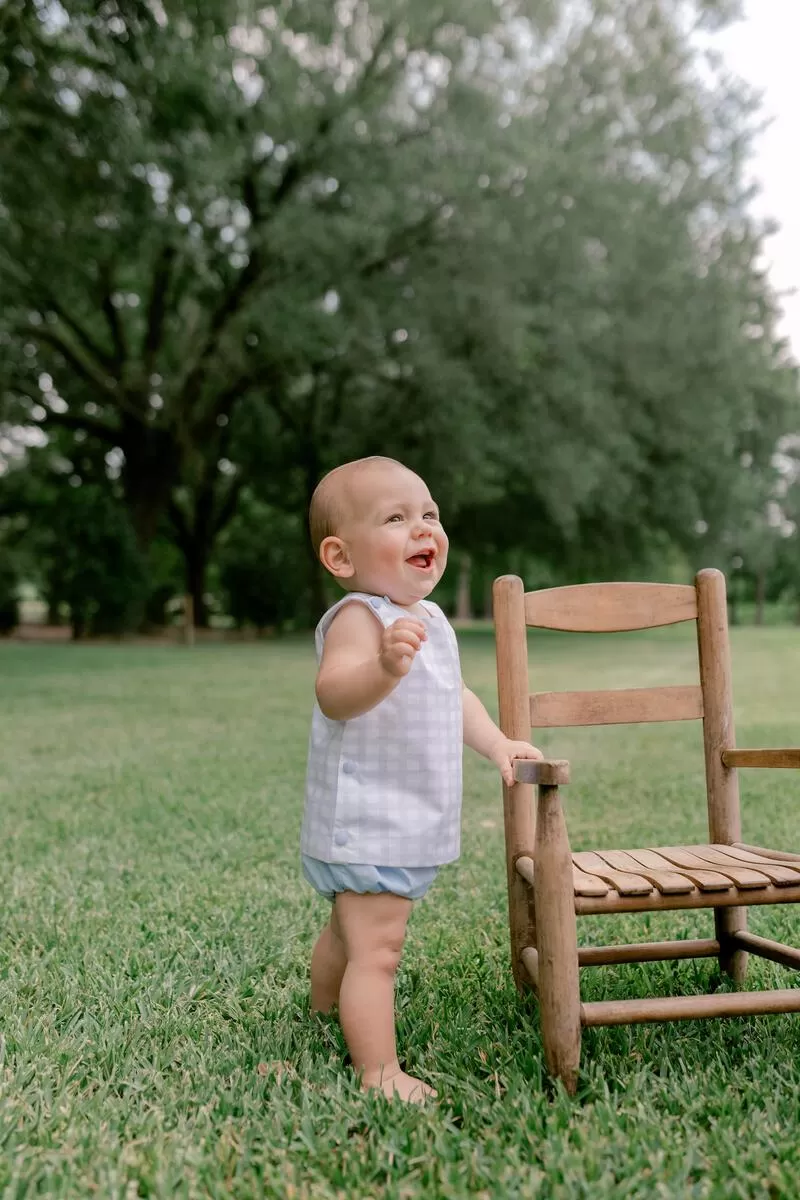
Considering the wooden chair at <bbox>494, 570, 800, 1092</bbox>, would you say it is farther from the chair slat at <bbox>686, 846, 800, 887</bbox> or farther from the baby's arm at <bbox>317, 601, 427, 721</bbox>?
the baby's arm at <bbox>317, 601, 427, 721</bbox>

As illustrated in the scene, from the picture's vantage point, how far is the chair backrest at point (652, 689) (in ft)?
9.45

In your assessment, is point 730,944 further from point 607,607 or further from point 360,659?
point 360,659

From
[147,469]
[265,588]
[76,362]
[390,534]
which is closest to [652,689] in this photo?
[390,534]

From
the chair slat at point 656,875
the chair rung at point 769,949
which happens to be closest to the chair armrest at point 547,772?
the chair slat at point 656,875

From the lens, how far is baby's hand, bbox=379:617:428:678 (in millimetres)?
2156

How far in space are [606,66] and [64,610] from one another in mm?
17034

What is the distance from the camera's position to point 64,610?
25703mm

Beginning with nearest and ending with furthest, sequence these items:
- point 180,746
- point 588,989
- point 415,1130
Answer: point 415,1130 → point 588,989 → point 180,746

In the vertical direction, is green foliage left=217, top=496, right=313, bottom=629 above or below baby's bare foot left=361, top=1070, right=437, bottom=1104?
above

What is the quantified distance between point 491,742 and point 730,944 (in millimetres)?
1026

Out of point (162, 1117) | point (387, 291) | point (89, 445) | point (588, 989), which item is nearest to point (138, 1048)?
point (162, 1117)

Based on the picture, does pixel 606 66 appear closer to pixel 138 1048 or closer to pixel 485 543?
pixel 485 543

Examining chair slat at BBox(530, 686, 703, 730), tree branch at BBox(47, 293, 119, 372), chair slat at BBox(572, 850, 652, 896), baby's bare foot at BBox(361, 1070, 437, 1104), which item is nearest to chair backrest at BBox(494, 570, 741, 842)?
chair slat at BBox(530, 686, 703, 730)

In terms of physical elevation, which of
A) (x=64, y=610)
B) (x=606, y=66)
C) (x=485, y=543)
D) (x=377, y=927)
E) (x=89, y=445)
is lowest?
(x=377, y=927)
